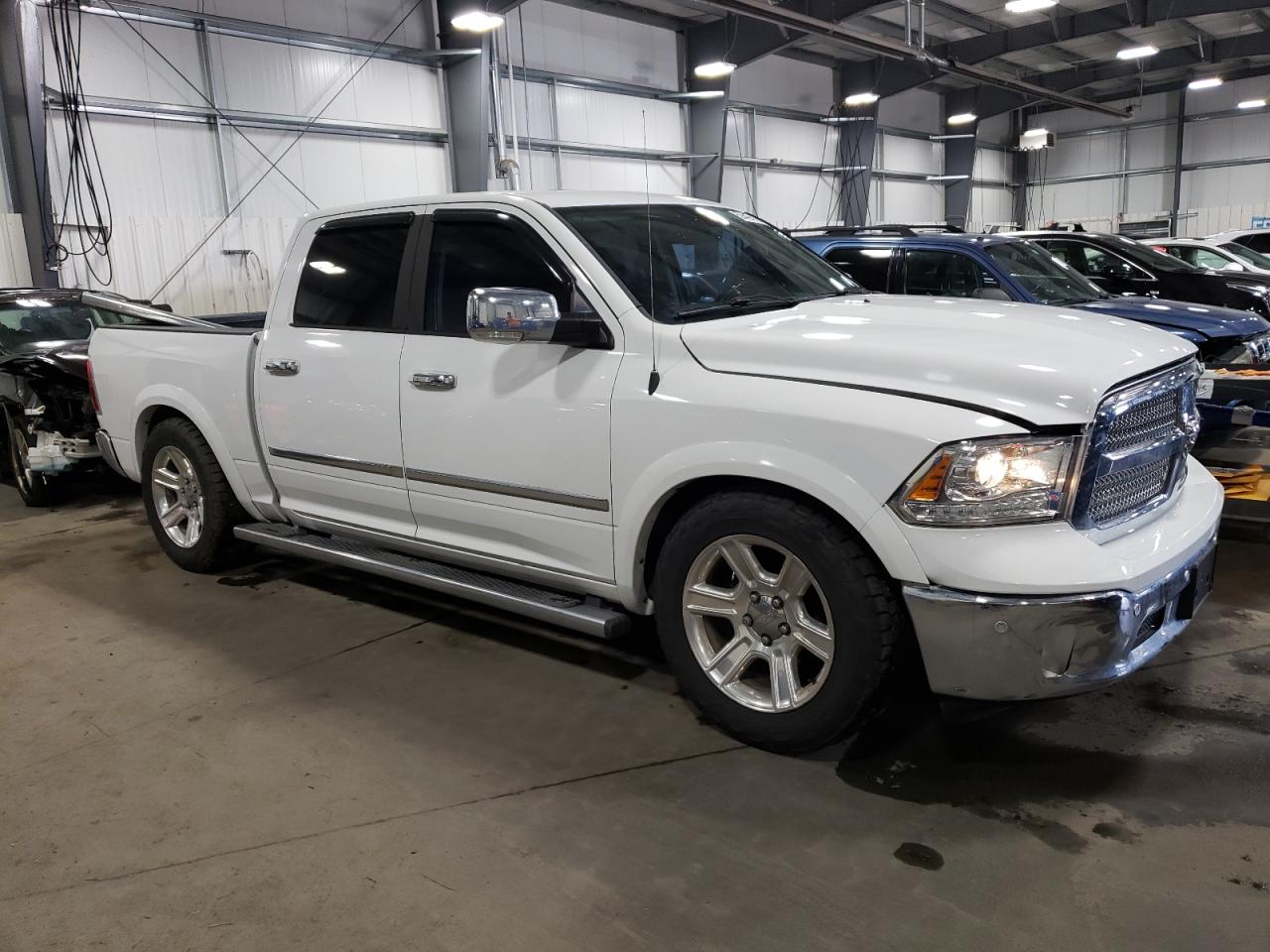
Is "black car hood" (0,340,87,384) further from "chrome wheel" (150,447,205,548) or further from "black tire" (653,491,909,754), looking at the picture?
"black tire" (653,491,909,754)

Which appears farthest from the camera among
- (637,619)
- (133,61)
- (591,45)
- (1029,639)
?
(591,45)

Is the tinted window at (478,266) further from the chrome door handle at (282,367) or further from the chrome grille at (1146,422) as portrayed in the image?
the chrome grille at (1146,422)

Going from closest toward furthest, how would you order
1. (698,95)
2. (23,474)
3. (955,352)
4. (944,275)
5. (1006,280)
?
(955,352)
(1006,280)
(23,474)
(944,275)
(698,95)

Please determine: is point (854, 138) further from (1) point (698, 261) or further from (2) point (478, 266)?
(2) point (478, 266)

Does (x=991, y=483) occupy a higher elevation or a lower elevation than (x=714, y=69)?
lower

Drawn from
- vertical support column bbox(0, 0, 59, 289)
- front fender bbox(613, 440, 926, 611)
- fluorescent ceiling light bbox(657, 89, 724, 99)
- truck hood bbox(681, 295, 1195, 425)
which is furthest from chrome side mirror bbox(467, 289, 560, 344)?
fluorescent ceiling light bbox(657, 89, 724, 99)

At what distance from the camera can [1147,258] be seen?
32.3 feet

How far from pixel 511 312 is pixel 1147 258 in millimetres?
8963

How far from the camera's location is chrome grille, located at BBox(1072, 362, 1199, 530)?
8.52 feet

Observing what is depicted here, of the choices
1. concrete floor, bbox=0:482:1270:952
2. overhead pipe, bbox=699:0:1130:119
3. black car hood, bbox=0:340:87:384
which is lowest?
concrete floor, bbox=0:482:1270:952


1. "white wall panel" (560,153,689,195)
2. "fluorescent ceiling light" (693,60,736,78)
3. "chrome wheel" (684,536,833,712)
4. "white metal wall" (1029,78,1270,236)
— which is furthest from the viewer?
"white metal wall" (1029,78,1270,236)

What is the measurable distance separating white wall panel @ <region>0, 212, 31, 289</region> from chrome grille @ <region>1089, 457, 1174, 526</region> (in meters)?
11.4

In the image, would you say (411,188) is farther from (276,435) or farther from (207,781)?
(207,781)

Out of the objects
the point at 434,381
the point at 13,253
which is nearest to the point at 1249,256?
the point at 434,381
